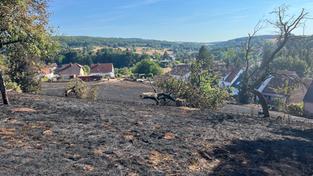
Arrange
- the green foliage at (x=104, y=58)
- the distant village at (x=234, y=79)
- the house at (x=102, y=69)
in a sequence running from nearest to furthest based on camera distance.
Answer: the distant village at (x=234, y=79)
the house at (x=102, y=69)
the green foliage at (x=104, y=58)

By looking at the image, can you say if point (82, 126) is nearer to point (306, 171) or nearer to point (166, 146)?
point (166, 146)

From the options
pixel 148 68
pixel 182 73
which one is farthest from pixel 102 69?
pixel 182 73

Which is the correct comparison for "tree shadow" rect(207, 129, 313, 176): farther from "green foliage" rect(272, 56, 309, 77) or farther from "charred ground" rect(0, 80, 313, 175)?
"green foliage" rect(272, 56, 309, 77)

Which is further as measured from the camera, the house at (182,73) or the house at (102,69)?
the house at (102,69)

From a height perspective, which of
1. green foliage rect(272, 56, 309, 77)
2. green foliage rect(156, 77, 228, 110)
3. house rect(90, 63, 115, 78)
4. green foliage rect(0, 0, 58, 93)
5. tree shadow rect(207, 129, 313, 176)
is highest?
green foliage rect(0, 0, 58, 93)

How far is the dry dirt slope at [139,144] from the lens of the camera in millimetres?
4648

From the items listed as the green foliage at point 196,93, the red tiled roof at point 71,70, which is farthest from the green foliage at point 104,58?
the green foliage at point 196,93

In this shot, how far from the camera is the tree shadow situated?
16.6 ft

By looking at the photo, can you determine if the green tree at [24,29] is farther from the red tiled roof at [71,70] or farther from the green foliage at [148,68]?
the green foliage at [148,68]

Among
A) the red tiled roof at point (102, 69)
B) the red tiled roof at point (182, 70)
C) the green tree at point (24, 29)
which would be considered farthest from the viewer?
the red tiled roof at point (102, 69)

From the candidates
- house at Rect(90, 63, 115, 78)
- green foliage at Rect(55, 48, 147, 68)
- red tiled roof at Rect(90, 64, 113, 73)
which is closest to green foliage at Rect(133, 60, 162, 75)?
house at Rect(90, 63, 115, 78)

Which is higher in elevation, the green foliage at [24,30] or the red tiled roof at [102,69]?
the green foliage at [24,30]

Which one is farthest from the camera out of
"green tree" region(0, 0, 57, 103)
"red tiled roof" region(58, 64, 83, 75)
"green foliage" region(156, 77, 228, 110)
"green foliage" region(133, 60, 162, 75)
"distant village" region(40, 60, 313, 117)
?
"green foliage" region(133, 60, 162, 75)

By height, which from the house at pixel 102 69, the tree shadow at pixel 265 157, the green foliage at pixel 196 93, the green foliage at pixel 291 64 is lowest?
the house at pixel 102 69
